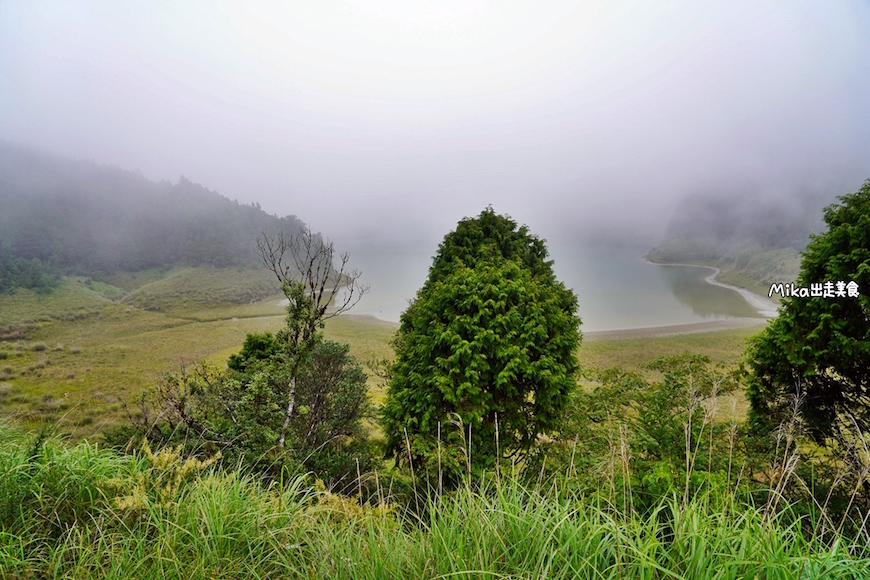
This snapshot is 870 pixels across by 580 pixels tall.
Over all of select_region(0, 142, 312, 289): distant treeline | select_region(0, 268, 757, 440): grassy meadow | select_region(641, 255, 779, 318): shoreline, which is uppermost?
select_region(0, 142, 312, 289): distant treeline

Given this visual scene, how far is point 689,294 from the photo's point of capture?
51969 mm

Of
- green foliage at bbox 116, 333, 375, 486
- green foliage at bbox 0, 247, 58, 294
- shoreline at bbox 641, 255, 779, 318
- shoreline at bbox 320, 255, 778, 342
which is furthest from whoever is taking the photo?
green foliage at bbox 0, 247, 58, 294

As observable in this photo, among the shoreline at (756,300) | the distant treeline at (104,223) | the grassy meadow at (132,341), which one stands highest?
the distant treeline at (104,223)

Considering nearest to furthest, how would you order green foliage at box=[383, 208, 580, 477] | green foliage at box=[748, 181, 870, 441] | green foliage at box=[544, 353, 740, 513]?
green foliage at box=[544, 353, 740, 513] → green foliage at box=[748, 181, 870, 441] → green foliage at box=[383, 208, 580, 477]

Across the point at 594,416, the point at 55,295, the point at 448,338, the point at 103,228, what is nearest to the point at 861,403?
the point at 594,416

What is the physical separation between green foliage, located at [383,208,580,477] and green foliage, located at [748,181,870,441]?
346 cm

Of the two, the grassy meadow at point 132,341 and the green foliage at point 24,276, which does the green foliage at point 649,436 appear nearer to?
the grassy meadow at point 132,341

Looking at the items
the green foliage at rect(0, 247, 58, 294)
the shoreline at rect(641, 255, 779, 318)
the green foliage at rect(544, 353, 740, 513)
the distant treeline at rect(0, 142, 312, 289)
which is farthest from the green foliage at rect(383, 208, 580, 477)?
the green foliage at rect(0, 247, 58, 294)

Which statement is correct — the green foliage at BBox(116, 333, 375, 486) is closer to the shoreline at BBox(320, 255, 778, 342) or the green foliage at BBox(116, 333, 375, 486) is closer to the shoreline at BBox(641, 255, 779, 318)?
the shoreline at BBox(320, 255, 778, 342)

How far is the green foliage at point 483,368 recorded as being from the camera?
6.36m

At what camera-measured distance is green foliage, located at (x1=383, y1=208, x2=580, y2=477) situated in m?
6.36

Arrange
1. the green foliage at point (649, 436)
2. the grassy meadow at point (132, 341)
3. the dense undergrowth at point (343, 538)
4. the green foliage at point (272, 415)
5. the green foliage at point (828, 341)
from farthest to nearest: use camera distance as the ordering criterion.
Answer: the grassy meadow at point (132, 341) → the green foliage at point (272, 415) → the green foliage at point (828, 341) → the green foliage at point (649, 436) → the dense undergrowth at point (343, 538)

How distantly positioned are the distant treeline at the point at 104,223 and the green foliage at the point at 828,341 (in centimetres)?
7181

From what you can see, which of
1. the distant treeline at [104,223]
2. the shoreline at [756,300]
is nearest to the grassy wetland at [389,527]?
the shoreline at [756,300]
